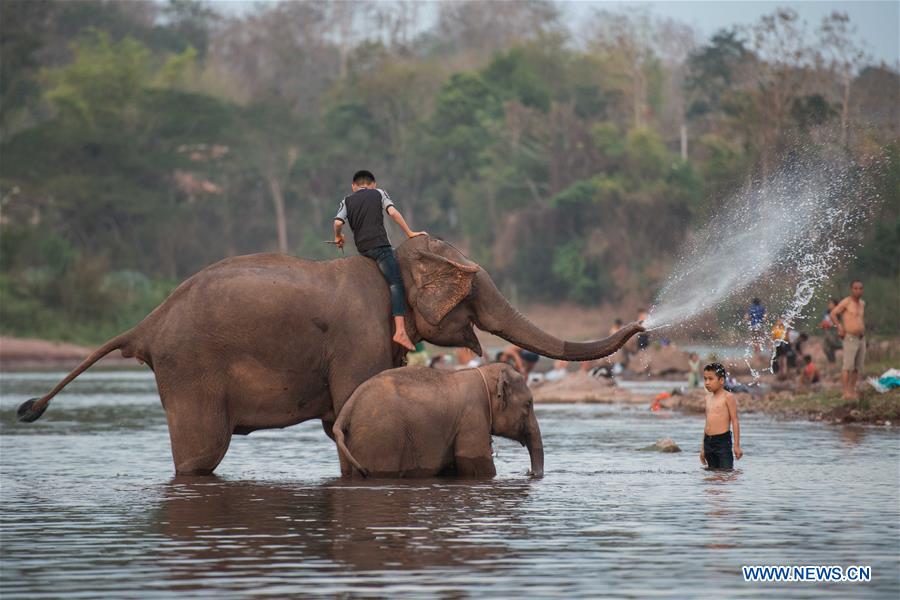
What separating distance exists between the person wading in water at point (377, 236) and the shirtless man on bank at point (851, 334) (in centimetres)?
1084

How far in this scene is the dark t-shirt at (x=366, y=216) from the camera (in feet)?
50.6

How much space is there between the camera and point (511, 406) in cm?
1580

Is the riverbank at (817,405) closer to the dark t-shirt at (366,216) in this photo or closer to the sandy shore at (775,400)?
the sandy shore at (775,400)

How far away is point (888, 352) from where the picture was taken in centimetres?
2980

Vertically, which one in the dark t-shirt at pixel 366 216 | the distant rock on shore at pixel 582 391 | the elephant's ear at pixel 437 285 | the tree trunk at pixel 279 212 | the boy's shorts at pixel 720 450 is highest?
the tree trunk at pixel 279 212

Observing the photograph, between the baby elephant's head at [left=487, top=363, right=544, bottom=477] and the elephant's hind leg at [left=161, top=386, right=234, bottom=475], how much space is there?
227 centimetres

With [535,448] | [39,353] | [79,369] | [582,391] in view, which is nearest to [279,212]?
[39,353]

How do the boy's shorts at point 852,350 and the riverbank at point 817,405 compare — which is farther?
the boy's shorts at point 852,350

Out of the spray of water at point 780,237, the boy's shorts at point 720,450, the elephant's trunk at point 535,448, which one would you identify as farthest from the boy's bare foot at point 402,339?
the spray of water at point 780,237

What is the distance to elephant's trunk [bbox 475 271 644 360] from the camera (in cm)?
1541

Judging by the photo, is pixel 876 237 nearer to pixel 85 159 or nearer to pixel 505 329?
pixel 505 329

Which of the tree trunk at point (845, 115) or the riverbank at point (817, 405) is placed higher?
the tree trunk at point (845, 115)

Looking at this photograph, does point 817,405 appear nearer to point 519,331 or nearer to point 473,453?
point 519,331

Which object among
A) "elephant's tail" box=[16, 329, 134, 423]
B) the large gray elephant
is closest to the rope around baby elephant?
the large gray elephant
